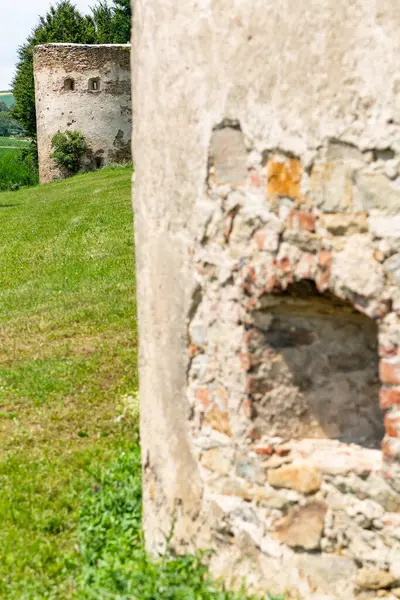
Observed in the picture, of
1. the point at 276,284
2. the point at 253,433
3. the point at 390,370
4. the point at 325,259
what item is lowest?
the point at 253,433

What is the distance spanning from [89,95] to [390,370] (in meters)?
25.5

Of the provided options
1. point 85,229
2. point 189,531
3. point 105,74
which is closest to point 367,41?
point 189,531

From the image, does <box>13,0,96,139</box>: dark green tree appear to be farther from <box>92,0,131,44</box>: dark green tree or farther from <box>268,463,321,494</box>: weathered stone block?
<box>268,463,321,494</box>: weathered stone block

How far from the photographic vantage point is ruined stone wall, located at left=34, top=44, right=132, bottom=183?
1064 inches

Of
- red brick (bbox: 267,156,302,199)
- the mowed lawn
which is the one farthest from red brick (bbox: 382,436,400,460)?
the mowed lawn

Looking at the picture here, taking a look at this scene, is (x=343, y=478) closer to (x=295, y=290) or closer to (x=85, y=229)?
(x=295, y=290)

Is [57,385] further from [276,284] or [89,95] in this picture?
[89,95]

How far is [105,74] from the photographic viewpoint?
88.5ft

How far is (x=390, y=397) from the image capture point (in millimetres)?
3000

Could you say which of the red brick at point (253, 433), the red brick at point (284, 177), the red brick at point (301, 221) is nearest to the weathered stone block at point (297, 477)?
the red brick at point (253, 433)

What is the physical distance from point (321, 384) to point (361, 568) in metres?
0.72

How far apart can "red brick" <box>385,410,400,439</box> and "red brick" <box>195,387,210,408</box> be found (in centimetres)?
83

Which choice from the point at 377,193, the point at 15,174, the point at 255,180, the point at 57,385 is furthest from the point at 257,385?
the point at 15,174

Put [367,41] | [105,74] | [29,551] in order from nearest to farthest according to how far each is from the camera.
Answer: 1. [367,41]
2. [29,551]
3. [105,74]
